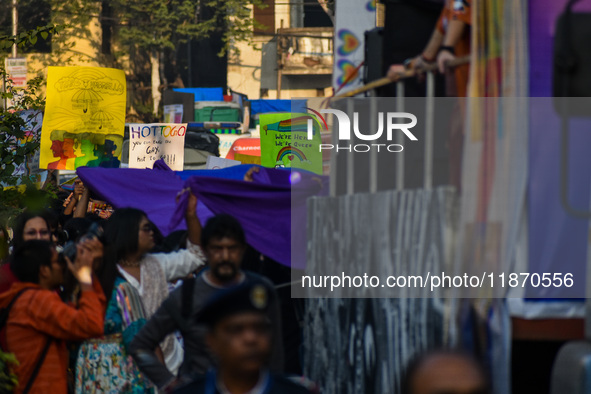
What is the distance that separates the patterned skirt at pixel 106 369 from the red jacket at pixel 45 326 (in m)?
0.14

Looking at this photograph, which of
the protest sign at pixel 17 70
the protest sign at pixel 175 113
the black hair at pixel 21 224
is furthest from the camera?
the protest sign at pixel 175 113

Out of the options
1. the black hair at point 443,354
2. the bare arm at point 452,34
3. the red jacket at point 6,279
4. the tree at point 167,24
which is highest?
the tree at point 167,24

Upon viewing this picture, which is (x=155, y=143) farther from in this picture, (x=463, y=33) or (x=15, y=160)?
(x=463, y=33)

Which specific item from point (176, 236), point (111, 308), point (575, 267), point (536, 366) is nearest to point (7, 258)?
point (111, 308)

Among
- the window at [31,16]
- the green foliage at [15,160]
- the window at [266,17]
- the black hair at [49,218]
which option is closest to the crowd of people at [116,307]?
the black hair at [49,218]

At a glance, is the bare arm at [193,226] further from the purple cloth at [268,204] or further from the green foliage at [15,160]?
the green foliage at [15,160]

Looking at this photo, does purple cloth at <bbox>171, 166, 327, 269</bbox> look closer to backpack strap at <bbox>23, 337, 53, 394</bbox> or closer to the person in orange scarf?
the person in orange scarf

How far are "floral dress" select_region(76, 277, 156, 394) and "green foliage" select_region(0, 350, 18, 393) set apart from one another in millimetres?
478

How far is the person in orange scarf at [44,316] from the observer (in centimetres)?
574

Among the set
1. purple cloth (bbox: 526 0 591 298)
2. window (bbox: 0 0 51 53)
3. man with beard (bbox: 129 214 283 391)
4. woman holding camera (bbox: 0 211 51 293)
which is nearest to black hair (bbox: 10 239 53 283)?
man with beard (bbox: 129 214 283 391)

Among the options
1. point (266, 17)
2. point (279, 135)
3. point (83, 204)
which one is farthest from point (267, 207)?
point (266, 17)

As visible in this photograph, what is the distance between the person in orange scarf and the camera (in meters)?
5.74

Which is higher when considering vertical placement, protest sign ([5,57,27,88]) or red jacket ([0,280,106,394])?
protest sign ([5,57,27,88])

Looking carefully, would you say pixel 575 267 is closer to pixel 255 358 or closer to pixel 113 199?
pixel 255 358
